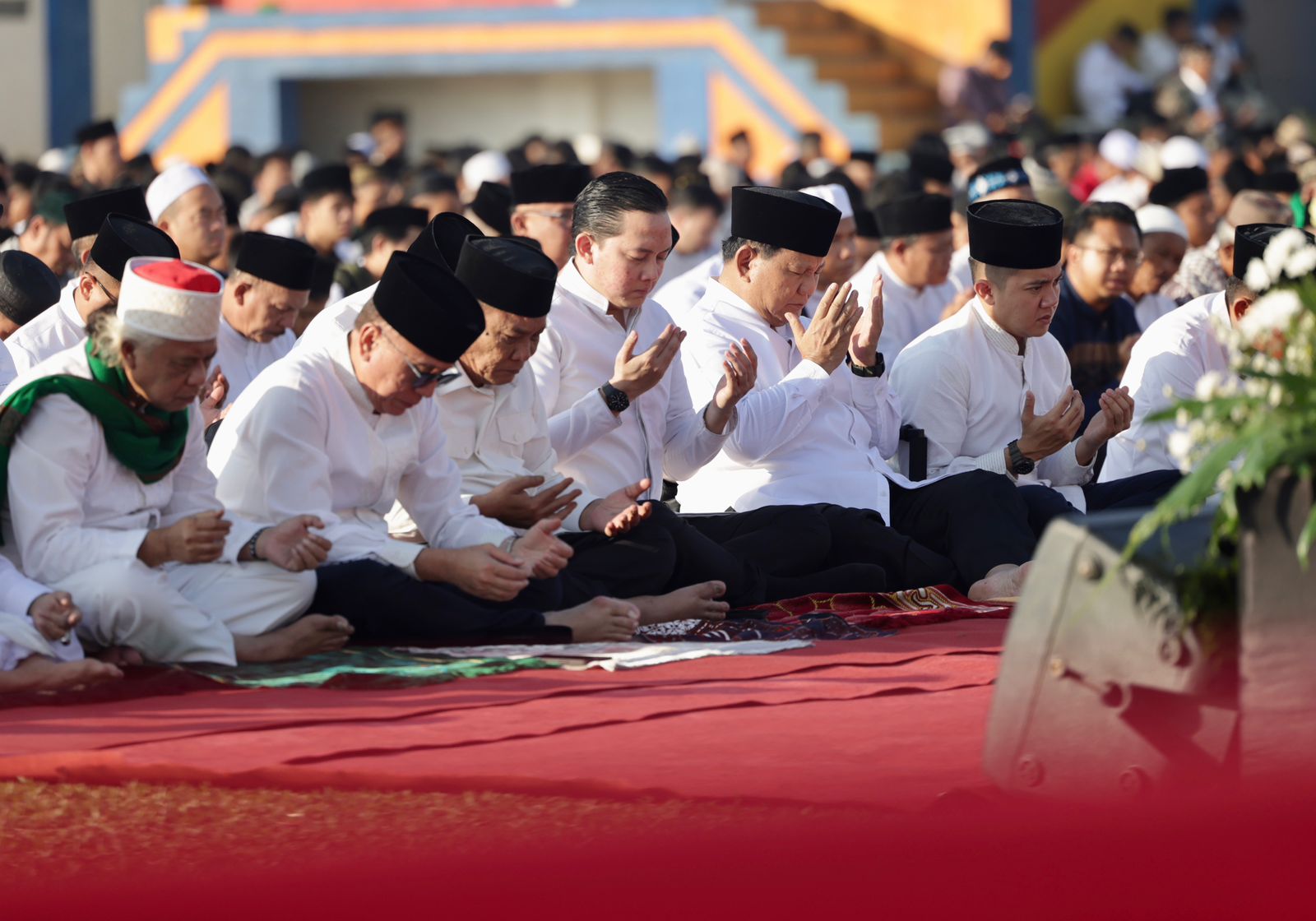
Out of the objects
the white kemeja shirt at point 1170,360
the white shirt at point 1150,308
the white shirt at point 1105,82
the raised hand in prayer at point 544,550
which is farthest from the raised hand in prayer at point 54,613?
the white shirt at point 1105,82

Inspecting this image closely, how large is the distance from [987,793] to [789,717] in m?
0.78

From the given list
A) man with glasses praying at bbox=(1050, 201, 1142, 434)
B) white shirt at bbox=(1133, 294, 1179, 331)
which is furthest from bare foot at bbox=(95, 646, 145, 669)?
white shirt at bbox=(1133, 294, 1179, 331)

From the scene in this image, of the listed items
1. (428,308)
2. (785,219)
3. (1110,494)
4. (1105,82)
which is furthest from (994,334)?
(1105,82)

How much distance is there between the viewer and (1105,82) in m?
19.2

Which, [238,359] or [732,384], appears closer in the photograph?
[732,384]

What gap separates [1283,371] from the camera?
3.21m

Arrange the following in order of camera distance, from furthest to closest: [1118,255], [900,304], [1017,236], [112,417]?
[900,304], [1118,255], [1017,236], [112,417]

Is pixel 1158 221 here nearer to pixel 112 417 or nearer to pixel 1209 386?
pixel 112 417

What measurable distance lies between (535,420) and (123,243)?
1217mm

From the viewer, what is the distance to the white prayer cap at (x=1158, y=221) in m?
8.28

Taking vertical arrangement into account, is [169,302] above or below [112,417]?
above

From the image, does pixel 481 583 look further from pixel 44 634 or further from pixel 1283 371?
pixel 1283 371

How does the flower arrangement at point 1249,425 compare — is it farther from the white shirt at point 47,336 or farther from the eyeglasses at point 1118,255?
the eyeglasses at point 1118,255

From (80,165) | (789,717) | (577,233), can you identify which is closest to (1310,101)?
(80,165)
